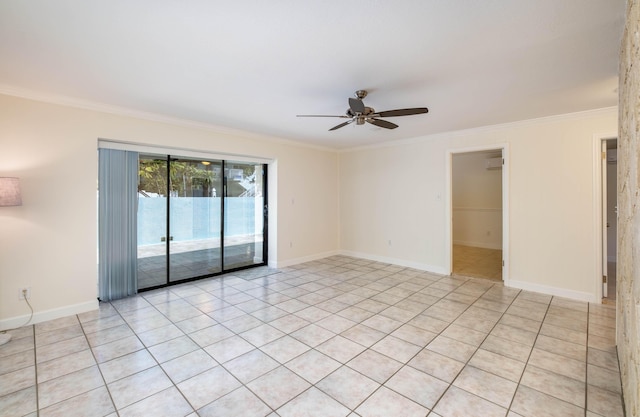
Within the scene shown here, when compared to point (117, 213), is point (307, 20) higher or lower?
higher

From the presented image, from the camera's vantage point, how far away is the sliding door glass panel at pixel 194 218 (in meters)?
4.61

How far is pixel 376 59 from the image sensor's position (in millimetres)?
2424

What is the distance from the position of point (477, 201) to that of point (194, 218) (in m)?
7.20

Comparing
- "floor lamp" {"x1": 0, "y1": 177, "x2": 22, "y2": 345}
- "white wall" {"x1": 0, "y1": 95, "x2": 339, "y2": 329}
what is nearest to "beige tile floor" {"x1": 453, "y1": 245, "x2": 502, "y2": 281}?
"white wall" {"x1": 0, "y1": 95, "x2": 339, "y2": 329}

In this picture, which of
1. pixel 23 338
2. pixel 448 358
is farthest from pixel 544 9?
pixel 23 338

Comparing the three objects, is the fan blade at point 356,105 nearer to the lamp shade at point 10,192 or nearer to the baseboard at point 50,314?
the lamp shade at point 10,192

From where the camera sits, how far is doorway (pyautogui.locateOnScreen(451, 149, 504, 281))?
24.7 ft

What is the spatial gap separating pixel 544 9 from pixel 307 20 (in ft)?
4.90

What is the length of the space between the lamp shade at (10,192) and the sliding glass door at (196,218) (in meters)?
1.40

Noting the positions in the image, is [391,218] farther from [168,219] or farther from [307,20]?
[307,20]

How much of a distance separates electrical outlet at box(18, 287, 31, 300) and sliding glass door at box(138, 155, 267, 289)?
1.27 m

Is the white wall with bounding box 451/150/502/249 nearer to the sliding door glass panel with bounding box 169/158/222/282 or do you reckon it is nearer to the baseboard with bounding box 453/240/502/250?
the baseboard with bounding box 453/240/502/250

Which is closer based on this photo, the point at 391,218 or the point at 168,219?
the point at 168,219

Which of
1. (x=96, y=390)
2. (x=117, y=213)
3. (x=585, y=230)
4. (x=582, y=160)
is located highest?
(x=582, y=160)
